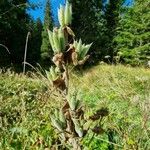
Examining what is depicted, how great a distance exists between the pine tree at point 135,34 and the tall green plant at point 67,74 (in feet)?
127

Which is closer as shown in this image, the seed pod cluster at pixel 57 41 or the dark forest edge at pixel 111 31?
the seed pod cluster at pixel 57 41

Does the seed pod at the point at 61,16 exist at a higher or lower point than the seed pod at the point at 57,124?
higher

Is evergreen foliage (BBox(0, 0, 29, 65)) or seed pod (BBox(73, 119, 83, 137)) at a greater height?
evergreen foliage (BBox(0, 0, 29, 65))

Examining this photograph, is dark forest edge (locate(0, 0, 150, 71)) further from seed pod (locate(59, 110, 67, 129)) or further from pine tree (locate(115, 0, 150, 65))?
seed pod (locate(59, 110, 67, 129))

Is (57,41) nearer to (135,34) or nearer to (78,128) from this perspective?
(78,128)

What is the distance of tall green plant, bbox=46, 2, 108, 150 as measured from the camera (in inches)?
70.2

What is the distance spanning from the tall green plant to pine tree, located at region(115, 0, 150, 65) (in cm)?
3886

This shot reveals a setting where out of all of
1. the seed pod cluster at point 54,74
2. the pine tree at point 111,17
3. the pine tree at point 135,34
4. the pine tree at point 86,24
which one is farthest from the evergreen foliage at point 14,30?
the seed pod cluster at point 54,74

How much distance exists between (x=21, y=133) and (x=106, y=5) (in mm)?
46037

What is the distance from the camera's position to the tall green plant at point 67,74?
178 cm

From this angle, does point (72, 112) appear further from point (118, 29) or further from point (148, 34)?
point (118, 29)

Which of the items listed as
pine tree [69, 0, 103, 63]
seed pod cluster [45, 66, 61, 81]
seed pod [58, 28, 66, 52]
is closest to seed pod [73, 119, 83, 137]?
seed pod cluster [45, 66, 61, 81]

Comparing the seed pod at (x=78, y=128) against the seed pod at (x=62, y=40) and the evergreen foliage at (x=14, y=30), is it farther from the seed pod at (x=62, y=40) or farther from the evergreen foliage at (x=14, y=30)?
the evergreen foliage at (x=14, y=30)

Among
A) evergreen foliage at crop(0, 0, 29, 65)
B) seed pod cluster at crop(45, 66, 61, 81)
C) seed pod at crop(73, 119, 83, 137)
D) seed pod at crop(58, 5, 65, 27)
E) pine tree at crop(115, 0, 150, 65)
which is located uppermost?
pine tree at crop(115, 0, 150, 65)
